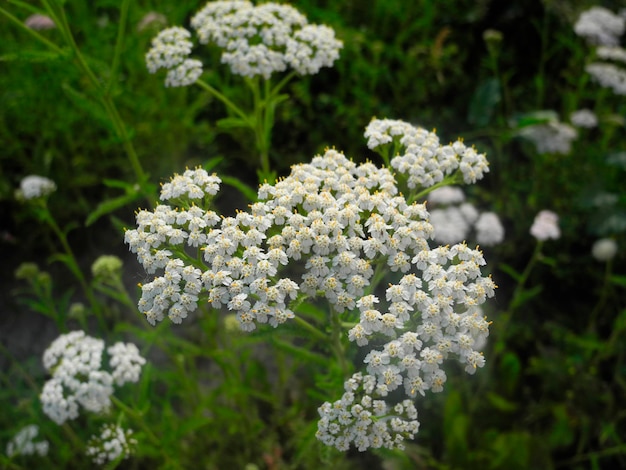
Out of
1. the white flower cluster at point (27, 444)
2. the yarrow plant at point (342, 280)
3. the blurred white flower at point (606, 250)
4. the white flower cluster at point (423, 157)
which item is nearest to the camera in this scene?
the yarrow plant at point (342, 280)

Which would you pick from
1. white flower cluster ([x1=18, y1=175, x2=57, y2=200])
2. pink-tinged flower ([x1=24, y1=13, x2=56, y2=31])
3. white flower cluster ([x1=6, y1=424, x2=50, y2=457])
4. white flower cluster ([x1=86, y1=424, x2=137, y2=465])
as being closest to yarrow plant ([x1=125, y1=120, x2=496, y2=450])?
white flower cluster ([x1=86, y1=424, x2=137, y2=465])

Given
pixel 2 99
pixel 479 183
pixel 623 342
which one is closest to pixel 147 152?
pixel 2 99

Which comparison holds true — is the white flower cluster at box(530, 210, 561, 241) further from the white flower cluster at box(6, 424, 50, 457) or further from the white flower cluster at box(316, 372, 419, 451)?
the white flower cluster at box(6, 424, 50, 457)

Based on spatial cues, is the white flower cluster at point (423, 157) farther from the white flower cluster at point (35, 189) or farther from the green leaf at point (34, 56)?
the white flower cluster at point (35, 189)

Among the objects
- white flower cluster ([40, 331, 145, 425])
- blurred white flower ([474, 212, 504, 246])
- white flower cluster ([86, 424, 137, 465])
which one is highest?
blurred white flower ([474, 212, 504, 246])

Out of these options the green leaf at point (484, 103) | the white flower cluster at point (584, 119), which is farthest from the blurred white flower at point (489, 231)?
the green leaf at point (484, 103)

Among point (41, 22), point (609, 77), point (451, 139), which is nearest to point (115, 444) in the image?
point (41, 22)
